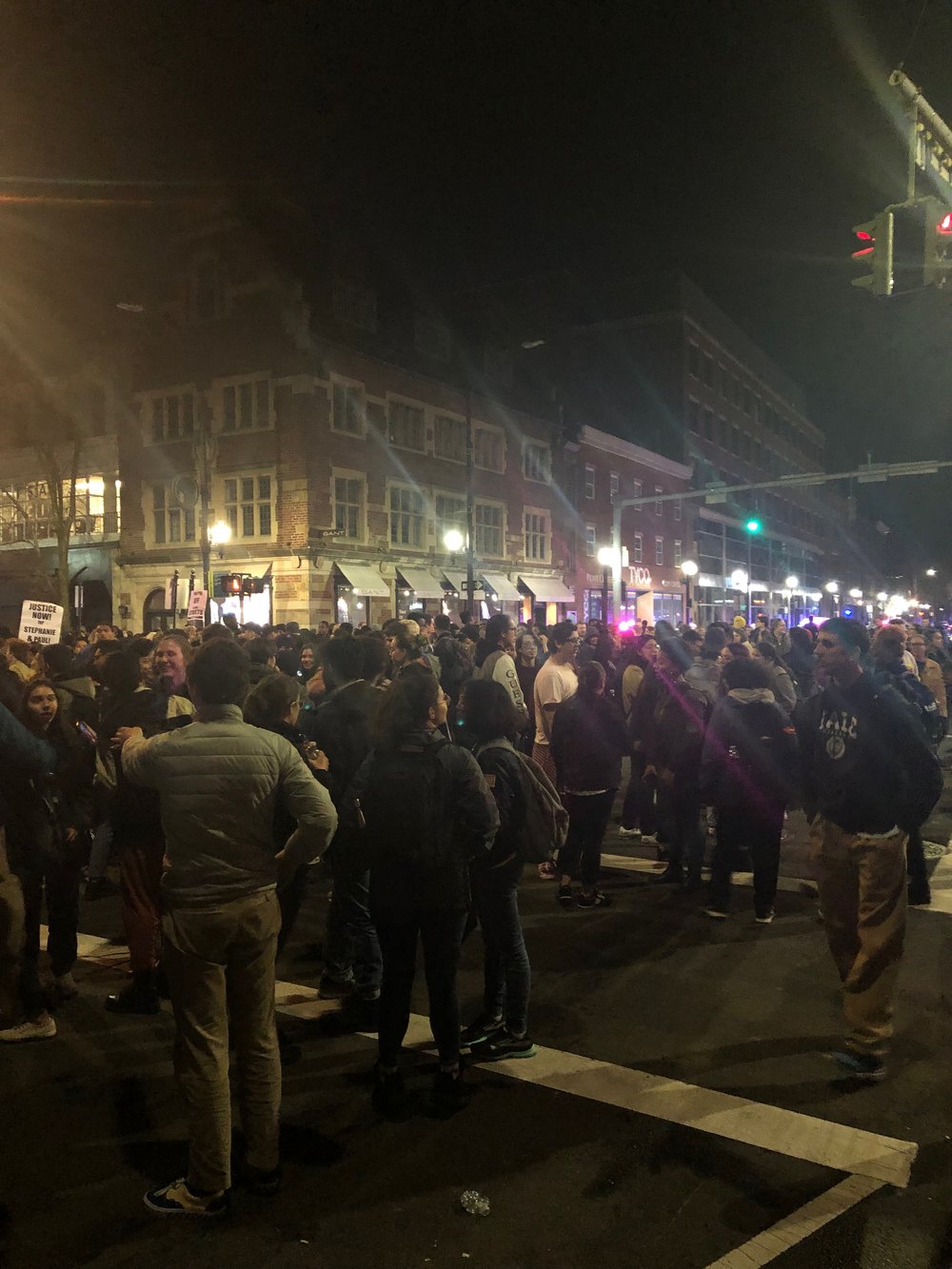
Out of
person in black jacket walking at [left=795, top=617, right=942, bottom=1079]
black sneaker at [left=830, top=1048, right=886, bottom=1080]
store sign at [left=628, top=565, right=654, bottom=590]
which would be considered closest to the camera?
black sneaker at [left=830, top=1048, right=886, bottom=1080]

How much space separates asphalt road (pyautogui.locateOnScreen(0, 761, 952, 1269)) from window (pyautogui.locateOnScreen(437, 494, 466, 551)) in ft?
83.7

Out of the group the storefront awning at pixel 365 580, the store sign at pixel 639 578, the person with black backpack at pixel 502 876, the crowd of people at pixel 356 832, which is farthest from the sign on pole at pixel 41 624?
the store sign at pixel 639 578

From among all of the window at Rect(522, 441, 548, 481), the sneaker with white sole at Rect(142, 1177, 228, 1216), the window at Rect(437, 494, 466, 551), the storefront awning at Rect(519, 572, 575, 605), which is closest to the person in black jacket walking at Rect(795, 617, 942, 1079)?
the sneaker with white sole at Rect(142, 1177, 228, 1216)

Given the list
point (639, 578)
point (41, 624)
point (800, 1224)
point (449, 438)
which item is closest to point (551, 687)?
point (800, 1224)

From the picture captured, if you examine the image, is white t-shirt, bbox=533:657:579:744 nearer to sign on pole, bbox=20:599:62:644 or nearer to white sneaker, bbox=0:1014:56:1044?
white sneaker, bbox=0:1014:56:1044

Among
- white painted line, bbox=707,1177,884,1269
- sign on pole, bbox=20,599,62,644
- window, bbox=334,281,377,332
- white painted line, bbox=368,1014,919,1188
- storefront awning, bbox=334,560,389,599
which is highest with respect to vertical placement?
window, bbox=334,281,377,332

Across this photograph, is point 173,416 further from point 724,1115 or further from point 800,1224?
point 800,1224

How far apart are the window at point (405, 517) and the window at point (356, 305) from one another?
539cm

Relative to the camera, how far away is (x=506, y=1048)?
436 centimetres

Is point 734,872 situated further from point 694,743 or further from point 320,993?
point 320,993

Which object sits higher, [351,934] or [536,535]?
[536,535]

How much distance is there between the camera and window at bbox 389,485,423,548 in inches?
1118

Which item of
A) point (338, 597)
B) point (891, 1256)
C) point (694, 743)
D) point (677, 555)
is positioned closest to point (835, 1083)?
point (891, 1256)

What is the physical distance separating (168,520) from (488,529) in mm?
11802
